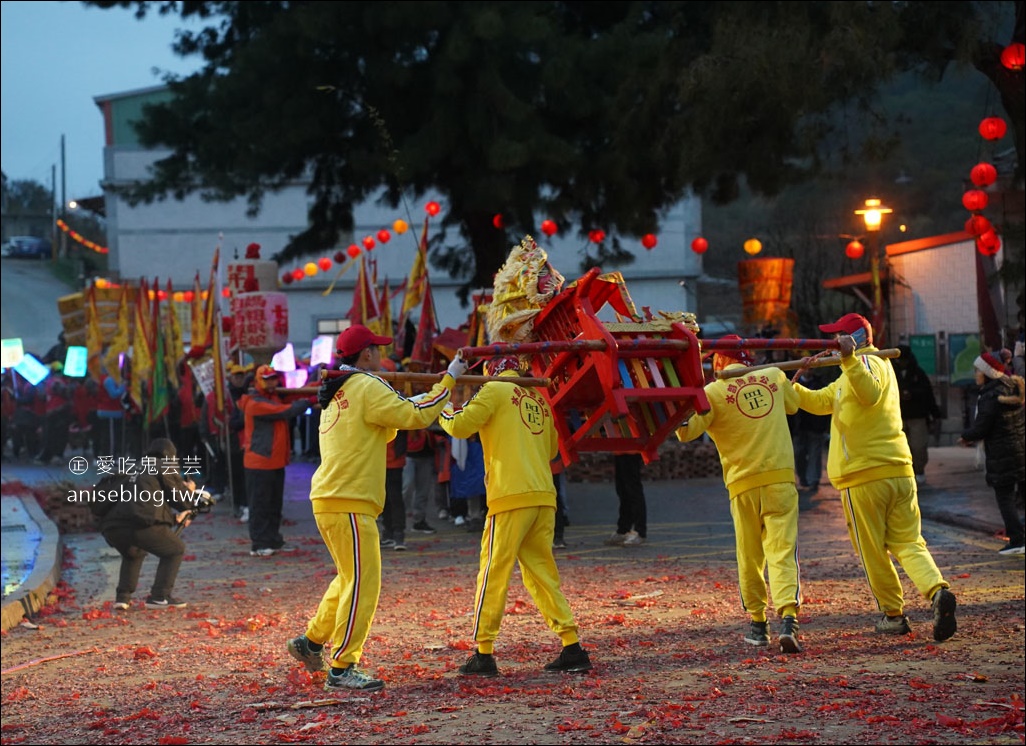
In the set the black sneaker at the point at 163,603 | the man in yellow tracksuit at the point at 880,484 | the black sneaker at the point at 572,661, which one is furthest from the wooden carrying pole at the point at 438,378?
the black sneaker at the point at 163,603

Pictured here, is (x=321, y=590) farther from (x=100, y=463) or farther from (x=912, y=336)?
(x=912, y=336)

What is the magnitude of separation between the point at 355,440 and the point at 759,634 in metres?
3.15

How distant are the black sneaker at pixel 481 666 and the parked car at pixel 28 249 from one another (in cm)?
5765

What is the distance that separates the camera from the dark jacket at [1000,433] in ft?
39.2

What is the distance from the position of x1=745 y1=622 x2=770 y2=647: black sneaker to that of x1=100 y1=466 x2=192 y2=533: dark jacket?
4586 mm

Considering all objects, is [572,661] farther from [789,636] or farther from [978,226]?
[978,226]

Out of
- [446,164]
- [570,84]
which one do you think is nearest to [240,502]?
[446,164]

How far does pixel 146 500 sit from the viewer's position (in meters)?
10.6

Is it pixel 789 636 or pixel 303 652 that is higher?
pixel 303 652

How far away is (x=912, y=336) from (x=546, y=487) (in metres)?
17.3

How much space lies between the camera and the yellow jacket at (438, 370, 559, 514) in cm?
698

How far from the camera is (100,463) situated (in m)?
10.4

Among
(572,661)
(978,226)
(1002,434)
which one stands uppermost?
(978,226)

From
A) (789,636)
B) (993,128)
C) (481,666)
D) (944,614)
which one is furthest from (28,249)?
(944,614)
